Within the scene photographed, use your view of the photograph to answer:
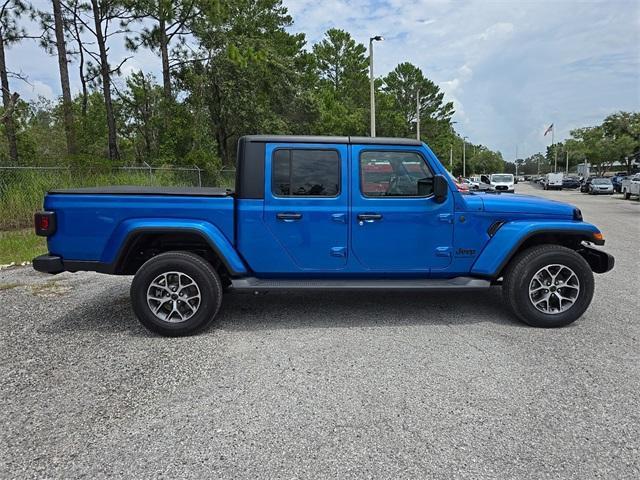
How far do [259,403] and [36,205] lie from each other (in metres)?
10.9

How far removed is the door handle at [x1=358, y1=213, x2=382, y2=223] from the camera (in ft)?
13.9

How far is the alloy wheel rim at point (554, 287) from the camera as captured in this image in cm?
430

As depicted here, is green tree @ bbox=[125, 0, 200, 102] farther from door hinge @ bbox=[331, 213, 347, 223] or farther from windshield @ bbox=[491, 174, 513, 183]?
windshield @ bbox=[491, 174, 513, 183]

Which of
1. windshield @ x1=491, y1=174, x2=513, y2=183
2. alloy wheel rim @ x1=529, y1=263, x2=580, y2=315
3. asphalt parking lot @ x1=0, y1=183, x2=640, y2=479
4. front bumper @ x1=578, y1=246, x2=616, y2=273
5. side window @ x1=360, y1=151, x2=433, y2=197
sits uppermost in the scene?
windshield @ x1=491, y1=174, x2=513, y2=183

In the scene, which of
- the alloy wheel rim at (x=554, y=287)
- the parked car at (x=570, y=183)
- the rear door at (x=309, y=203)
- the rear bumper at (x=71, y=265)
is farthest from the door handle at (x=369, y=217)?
the parked car at (x=570, y=183)

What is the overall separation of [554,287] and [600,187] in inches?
1425

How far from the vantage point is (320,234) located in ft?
13.9

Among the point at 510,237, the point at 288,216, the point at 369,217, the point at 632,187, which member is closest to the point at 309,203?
the point at 288,216

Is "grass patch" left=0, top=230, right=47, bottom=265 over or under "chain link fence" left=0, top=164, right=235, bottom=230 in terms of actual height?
under

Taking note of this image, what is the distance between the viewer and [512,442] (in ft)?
8.36

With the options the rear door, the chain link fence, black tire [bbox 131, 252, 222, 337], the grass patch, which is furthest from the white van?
black tire [bbox 131, 252, 222, 337]

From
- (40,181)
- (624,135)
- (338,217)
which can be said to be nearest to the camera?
(338,217)

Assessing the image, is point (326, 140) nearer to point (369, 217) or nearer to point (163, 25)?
point (369, 217)

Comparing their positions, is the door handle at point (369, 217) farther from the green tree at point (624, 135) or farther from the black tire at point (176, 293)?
the green tree at point (624, 135)
